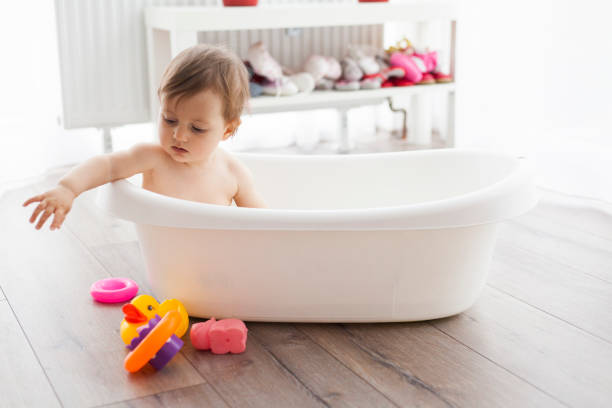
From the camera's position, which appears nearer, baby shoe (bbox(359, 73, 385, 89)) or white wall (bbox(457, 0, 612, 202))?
white wall (bbox(457, 0, 612, 202))

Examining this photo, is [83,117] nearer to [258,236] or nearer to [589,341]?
[258,236]

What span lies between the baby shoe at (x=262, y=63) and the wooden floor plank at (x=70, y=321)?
0.89 meters

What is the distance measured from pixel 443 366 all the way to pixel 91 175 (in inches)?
26.0

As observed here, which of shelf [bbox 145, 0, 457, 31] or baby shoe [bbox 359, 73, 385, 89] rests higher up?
shelf [bbox 145, 0, 457, 31]

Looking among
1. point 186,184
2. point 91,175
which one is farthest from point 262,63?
point 91,175

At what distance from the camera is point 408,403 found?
3.52 feet

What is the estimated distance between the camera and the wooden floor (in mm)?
1097

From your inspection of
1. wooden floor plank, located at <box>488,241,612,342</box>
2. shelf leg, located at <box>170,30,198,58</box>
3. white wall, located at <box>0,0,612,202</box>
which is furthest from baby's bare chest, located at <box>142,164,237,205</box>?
white wall, located at <box>0,0,612,202</box>

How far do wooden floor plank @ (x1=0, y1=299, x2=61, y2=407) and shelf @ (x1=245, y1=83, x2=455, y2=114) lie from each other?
3.94ft

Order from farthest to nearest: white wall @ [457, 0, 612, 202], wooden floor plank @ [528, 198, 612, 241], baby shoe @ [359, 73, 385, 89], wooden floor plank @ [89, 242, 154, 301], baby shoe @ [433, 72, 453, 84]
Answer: baby shoe @ [433, 72, 453, 84], baby shoe @ [359, 73, 385, 89], white wall @ [457, 0, 612, 202], wooden floor plank @ [528, 198, 612, 241], wooden floor plank @ [89, 242, 154, 301]

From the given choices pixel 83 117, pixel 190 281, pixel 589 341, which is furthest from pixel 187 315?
pixel 83 117

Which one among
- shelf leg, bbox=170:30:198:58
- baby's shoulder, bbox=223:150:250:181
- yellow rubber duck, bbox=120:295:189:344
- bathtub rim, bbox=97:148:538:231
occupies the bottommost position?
yellow rubber duck, bbox=120:295:189:344

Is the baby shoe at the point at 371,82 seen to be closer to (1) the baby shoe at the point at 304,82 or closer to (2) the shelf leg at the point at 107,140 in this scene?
(1) the baby shoe at the point at 304,82

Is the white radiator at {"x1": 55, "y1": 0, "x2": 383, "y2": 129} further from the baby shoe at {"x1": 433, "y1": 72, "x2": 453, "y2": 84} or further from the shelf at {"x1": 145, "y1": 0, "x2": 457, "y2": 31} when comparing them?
the baby shoe at {"x1": 433, "y1": 72, "x2": 453, "y2": 84}
